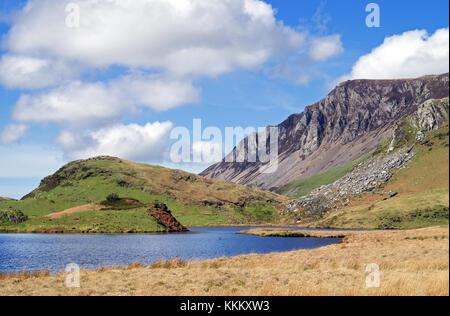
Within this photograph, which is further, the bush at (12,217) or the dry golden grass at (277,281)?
the bush at (12,217)

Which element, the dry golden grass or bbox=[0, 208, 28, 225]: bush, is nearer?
the dry golden grass

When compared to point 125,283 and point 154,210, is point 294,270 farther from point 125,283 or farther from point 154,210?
point 154,210

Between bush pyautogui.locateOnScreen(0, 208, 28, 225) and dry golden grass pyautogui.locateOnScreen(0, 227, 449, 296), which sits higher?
dry golden grass pyautogui.locateOnScreen(0, 227, 449, 296)

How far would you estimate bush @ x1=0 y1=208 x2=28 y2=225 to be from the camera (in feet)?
486

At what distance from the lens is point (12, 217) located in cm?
15062

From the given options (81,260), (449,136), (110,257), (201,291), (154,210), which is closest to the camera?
(449,136)

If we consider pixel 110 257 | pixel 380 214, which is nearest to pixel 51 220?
pixel 110 257

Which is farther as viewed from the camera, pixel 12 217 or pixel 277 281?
pixel 12 217

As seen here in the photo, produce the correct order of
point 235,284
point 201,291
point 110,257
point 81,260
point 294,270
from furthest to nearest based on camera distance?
1. point 110,257
2. point 81,260
3. point 294,270
4. point 235,284
5. point 201,291

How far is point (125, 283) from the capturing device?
24438 mm

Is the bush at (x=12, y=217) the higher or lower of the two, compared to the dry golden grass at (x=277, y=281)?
lower

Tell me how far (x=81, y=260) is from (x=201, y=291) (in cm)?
3885

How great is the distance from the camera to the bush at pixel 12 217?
148 meters

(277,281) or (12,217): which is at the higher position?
(277,281)
